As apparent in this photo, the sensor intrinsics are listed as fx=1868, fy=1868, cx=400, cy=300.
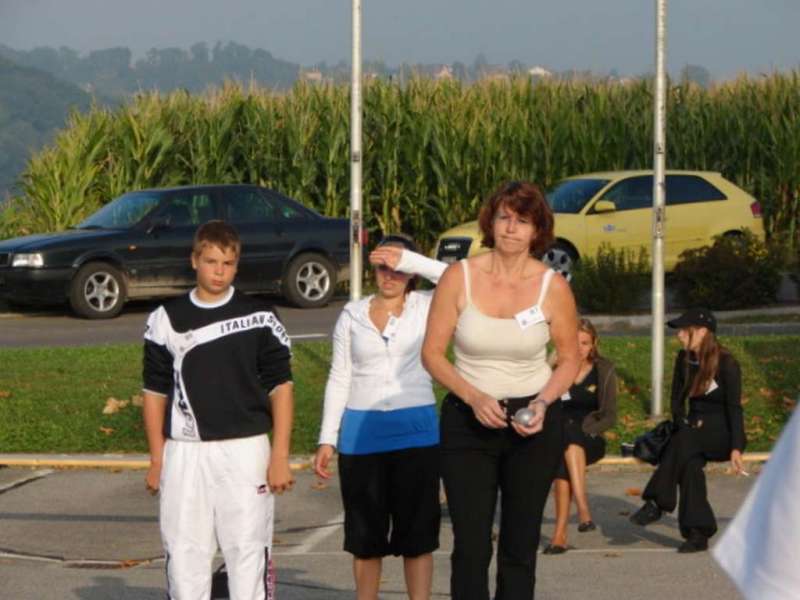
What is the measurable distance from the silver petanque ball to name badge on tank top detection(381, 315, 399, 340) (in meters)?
1.17

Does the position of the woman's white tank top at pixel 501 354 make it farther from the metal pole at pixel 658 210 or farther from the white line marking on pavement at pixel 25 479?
the metal pole at pixel 658 210

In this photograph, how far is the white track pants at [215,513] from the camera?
6445 millimetres

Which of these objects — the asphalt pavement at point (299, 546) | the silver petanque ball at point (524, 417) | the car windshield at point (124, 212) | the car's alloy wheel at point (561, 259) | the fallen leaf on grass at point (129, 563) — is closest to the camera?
the silver petanque ball at point (524, 417)

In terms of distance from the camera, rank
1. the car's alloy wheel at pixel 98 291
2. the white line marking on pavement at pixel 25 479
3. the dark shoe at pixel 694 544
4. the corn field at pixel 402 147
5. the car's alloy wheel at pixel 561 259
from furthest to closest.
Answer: the corn field at pixel 402 147
the car's alloy wheel at pixel 561 259
the car's alloy wheel at pixel 98 291
the white line marking on pavement at pixel 25 479
the dark shoe at pixel 694 544

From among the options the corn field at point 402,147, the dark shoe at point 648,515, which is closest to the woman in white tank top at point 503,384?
the dark shoe at point 648,515

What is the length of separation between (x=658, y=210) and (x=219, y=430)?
7.56 meters

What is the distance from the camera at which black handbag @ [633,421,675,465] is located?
9828mm

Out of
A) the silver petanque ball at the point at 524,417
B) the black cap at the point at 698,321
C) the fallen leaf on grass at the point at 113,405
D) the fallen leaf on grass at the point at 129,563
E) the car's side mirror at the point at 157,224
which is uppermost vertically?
the car's side mirror at the point at 157,224

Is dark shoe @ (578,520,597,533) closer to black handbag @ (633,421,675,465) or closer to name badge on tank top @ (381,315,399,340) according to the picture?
black handbag @ (633,421,675,465)

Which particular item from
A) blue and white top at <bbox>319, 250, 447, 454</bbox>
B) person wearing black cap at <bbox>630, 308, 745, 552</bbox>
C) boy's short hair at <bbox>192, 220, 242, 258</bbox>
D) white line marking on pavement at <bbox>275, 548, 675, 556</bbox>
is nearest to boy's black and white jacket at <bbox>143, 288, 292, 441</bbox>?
boy's short hair at <bbox>192, 220, 242, 258</bbox>

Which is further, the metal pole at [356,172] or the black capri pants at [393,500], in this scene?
the metal pole at [356,172]

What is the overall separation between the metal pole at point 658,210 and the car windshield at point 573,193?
37.4 ft

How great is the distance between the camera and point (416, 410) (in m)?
7.39

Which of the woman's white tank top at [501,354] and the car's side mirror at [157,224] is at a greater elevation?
the car's side mirror at [157,224]
